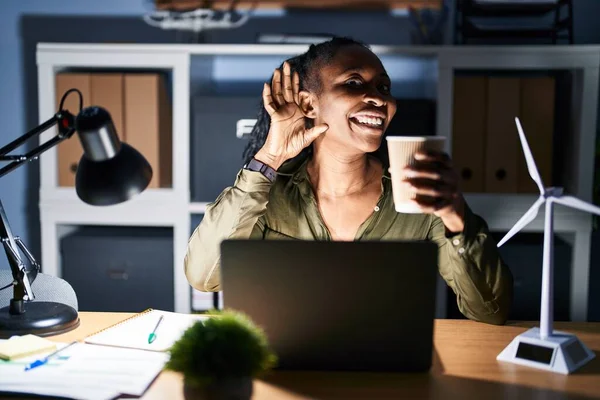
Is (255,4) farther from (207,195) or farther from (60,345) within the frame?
(60,345)

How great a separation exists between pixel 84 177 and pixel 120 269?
1329mm

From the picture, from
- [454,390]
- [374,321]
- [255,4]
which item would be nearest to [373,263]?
[374,321]

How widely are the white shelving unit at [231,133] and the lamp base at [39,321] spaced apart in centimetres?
109

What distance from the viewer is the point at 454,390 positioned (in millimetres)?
1053

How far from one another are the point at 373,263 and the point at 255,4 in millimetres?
1893

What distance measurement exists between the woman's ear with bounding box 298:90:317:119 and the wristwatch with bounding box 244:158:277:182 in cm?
27

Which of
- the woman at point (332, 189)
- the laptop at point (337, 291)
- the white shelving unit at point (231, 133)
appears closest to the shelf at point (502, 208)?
the white shelving unit at point (231, 133)

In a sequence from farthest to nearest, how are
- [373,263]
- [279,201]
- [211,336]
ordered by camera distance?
[279,201]
[373,263]
[211,336]

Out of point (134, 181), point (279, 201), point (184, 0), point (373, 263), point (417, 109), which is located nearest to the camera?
point (373, 263)

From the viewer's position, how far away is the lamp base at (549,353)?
113 centimetres

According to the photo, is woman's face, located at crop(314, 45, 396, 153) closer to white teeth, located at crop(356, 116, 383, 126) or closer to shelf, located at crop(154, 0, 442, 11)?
white teeth, located at crop(356, 116, 383, 126)

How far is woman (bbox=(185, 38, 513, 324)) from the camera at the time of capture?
1454mm

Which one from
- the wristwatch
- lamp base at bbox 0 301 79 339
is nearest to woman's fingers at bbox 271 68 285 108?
the wristwatch

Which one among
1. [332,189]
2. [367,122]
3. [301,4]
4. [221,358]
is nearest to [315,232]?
[332,189]
